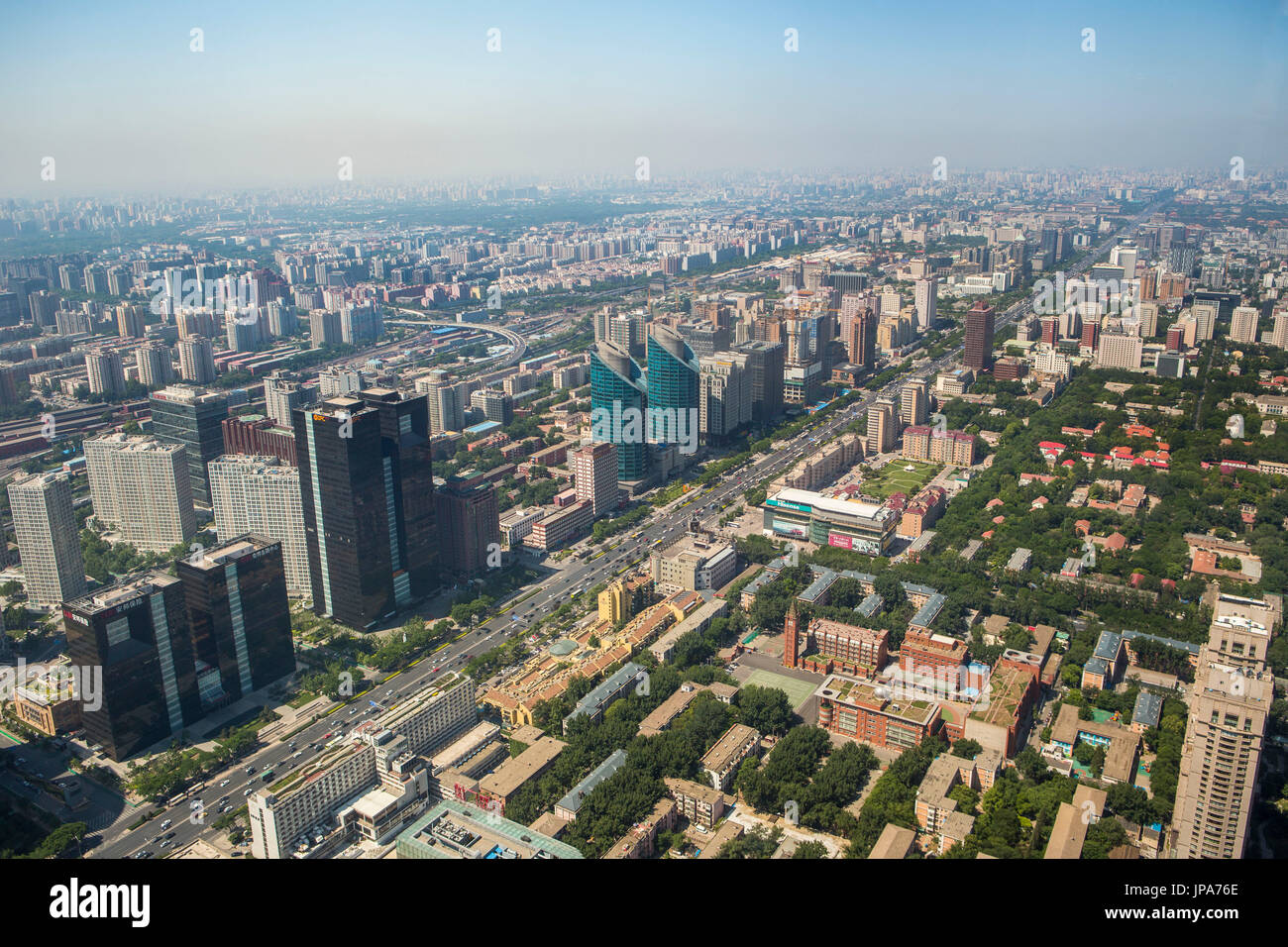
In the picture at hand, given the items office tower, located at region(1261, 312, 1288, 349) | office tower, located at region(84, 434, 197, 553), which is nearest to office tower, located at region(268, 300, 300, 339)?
office tower, located at region(84, 434, 197, 553)

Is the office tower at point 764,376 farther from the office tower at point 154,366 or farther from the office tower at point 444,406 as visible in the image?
the office tower at point 154,366

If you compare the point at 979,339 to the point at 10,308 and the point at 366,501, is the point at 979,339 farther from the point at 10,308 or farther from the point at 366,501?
the point at 10,308

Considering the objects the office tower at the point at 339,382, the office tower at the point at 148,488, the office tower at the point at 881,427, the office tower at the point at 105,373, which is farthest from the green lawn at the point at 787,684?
the office tower at the point at 105,373

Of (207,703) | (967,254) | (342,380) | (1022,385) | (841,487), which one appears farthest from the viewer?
(967,254)

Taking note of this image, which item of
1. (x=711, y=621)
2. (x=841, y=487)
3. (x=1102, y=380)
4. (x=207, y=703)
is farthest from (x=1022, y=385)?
(x=207, y=703)

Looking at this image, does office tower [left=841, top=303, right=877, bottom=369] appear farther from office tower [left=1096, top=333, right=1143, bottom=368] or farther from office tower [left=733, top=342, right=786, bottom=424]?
office tower [left=1096, top=333, right=1143, bottom=368]
